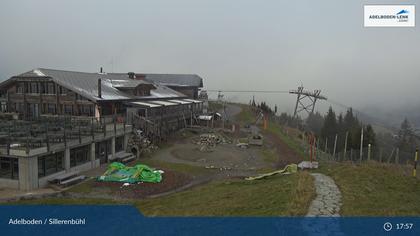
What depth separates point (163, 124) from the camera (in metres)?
41.0

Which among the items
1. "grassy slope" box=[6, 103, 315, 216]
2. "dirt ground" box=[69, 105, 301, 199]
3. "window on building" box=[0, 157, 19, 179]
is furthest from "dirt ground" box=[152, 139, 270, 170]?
"window on building" box=[0, 157, 19, 179]

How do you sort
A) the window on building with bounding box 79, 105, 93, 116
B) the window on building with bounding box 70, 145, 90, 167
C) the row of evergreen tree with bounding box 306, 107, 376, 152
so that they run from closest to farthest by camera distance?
A: the window on building with bounding box 70, 145, 90, 167 < the window on building with bounding box 79, 105, 93, 116 < the row of evergreen tree with bounding box 306, 107, 376, 152

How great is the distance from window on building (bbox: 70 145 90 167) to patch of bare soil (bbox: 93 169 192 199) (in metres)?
4.06

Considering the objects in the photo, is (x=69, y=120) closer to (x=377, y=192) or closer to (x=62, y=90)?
(x=62, y=90)

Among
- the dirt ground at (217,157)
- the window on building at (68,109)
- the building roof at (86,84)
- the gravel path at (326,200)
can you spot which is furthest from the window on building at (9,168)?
the gravel path at (326,200)

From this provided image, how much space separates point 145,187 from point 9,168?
935 centimetres

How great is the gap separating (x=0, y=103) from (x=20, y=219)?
3331 cm

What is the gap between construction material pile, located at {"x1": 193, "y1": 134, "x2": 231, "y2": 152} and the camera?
36.0 meters

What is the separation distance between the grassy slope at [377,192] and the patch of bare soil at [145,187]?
10.7 metres

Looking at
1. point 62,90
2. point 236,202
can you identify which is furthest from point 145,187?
point 62,90

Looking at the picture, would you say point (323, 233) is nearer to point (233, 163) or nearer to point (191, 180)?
point (191, 180)

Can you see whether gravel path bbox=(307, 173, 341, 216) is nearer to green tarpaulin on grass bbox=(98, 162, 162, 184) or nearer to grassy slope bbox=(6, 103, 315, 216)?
grassy slope bbox=(6, 103, 315, 216)

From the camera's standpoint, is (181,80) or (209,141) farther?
(181,80)

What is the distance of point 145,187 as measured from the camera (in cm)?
2133
